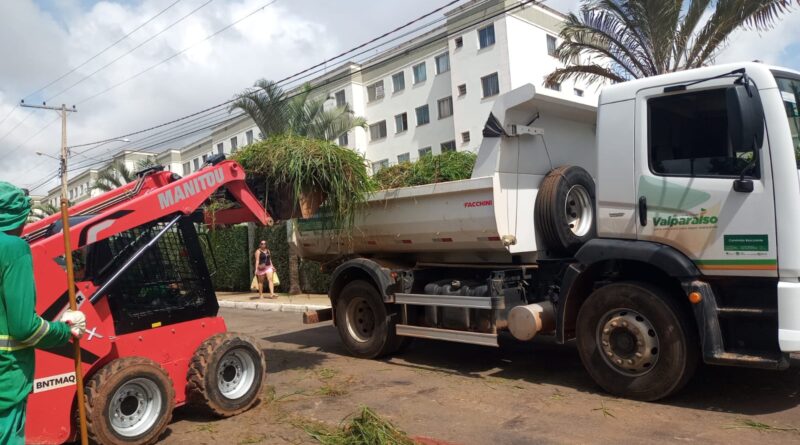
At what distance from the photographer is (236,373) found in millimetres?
5625

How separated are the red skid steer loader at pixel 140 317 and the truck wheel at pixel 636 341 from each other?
10.4 ft

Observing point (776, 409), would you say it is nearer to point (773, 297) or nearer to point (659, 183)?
point (773, 297)

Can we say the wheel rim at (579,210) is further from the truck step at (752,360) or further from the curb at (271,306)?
the curb at (271,306)

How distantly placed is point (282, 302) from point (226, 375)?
32.5 feet

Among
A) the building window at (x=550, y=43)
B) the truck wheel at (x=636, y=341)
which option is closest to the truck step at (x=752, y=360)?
the truck wheel at (x=636, y=341)

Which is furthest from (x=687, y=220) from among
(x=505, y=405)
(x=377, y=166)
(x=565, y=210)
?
(x=377, y=166)

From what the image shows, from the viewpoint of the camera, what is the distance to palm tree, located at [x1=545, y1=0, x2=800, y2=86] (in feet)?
37.9

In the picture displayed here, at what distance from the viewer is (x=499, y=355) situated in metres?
7.62

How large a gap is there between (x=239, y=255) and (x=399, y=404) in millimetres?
15646

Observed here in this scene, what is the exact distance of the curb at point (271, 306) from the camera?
13930 millimetres

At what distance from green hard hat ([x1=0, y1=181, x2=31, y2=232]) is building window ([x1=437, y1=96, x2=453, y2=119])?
30.8m

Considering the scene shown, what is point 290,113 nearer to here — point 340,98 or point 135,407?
point 135,407

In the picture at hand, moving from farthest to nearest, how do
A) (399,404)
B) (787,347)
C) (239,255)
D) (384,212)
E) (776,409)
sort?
(239,255) < (384,212) < (399,404) < (776,409) < (787,347)

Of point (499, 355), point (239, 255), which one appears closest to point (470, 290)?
point (499, 355)
